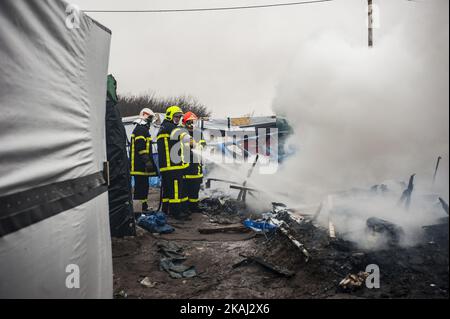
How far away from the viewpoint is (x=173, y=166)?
6.84 metres

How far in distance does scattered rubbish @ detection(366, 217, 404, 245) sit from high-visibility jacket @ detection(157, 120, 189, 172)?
164 inches

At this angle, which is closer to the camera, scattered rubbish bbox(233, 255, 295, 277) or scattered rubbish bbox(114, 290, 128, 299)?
scattered rubbish bbox(114, 290, 128, 299)

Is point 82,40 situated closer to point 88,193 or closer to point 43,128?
point 43,128

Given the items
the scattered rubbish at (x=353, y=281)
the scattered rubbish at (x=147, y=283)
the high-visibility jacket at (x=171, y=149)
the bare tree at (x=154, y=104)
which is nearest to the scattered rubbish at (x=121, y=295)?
the scattered rubbish at (x=147, y=283)

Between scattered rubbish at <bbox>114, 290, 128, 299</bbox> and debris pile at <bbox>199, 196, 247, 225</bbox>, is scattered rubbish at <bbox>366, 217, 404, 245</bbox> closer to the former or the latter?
scattered rubbish at <bbox>114, 290, 128, 299</bbox>

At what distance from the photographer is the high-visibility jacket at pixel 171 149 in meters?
6.87

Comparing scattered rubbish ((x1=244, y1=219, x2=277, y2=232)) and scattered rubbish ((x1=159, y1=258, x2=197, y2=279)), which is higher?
scattered rubbish ((x1=244, y1=219, x2=277, y2=232))

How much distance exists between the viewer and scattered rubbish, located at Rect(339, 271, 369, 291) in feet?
10.4

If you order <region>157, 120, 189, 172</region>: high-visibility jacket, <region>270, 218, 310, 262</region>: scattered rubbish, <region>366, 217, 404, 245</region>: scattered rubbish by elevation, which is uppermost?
<region>157, 120, 189, 172</region>: high-visibility jacket

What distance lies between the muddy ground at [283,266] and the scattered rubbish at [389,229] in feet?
0.56

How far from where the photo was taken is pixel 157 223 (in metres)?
6.03

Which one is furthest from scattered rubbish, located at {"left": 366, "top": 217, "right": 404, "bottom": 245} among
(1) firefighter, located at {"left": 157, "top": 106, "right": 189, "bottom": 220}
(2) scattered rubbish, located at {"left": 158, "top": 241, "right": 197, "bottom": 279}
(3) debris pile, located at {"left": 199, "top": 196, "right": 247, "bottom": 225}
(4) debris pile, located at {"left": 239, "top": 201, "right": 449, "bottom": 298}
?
(1) firefighter, located at {"left": 157, "top": 106, "right": 189, "bottom": 220}

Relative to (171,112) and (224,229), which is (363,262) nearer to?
(224,229)
